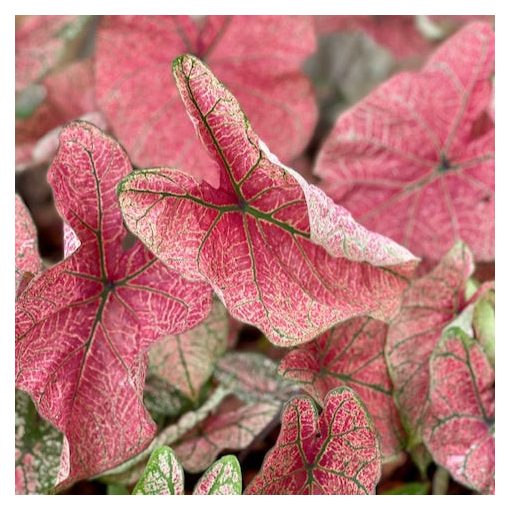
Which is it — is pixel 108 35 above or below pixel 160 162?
above

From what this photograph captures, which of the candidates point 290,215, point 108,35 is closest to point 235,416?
point 290,215

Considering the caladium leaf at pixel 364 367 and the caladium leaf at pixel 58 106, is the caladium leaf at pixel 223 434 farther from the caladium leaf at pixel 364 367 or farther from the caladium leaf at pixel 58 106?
the caladium leaf at pixel 58 106

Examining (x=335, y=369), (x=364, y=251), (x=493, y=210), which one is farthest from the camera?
(x=493, y=210)

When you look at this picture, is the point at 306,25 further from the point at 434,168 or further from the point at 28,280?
the point at 28,280

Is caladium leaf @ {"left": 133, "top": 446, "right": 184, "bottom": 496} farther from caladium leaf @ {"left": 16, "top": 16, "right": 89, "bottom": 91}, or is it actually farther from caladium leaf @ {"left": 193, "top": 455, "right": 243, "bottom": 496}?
caladium leaf @ {"left": 16, "top": 16, "right": 89, "bottom": 91}

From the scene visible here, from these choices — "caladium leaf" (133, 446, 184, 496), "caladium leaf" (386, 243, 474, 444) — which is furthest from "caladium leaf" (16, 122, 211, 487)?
"caladium leaf" (386, 243, 474, 444)

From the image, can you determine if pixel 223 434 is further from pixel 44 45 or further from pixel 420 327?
pixel 44 45

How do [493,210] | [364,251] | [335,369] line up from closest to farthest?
[364,251] < [335,369] < [493,210]
